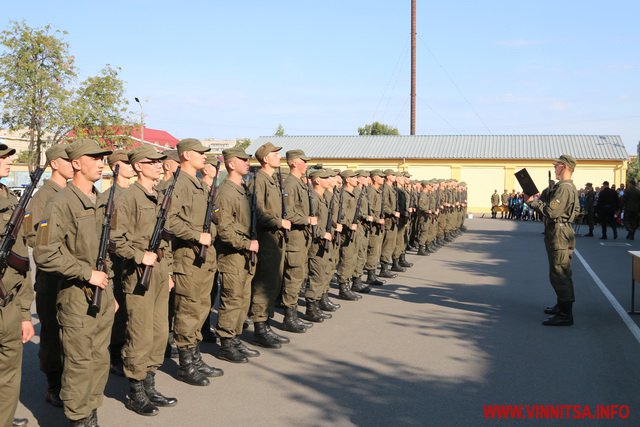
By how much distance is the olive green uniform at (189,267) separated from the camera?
5766mm

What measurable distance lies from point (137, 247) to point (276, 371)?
75.5 inches

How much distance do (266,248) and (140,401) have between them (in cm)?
261

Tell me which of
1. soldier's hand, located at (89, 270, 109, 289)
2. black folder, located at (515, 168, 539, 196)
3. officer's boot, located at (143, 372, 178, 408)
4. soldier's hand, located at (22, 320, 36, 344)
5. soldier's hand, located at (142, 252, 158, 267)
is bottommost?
officer's boot, located at (143, 372, 178, 408)

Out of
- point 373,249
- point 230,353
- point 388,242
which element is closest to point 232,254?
point 230,353

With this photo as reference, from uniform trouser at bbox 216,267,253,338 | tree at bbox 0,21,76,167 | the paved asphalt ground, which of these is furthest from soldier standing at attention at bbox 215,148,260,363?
tree at bbox 0,21,76,167

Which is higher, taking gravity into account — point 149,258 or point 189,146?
point 189,146

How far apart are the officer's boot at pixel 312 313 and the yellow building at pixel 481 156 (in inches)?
1332

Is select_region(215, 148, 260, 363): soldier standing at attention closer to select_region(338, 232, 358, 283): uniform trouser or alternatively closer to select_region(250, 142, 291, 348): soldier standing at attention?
select_region(250, 142, 291, 348): soldier standing at attention

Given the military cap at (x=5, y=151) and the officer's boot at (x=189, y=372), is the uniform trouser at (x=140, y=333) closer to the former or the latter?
the officer's boot at (x=189, y=372)

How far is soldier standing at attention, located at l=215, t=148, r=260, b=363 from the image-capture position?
252 inches

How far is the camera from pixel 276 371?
20.1 ft

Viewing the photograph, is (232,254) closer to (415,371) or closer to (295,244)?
(295,244)

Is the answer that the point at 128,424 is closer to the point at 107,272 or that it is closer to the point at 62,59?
the point at 107,272

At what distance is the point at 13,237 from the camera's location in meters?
3.96
